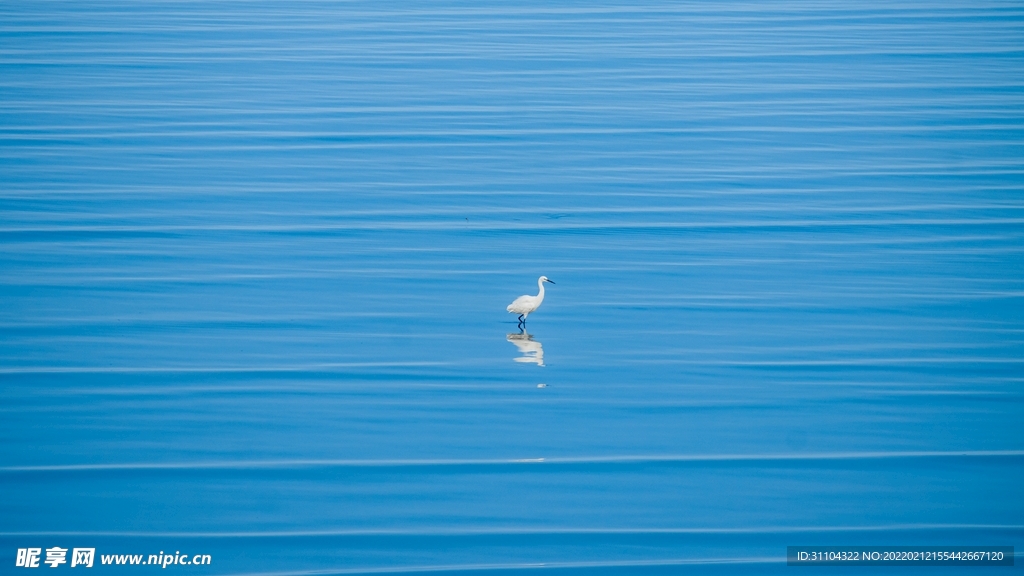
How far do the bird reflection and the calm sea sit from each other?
0.02 m

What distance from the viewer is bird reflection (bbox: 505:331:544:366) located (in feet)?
12.1

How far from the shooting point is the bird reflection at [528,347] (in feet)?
12.1

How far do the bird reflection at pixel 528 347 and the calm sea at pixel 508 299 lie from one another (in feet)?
0.08

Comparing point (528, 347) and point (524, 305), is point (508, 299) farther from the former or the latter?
point (528, 347)

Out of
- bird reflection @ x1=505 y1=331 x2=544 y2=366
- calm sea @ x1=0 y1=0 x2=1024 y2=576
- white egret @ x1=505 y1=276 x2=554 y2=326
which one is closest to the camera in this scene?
calm sea @ x1=0 y1=0 x2=1024 y2=576

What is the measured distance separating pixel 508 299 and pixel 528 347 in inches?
14.6

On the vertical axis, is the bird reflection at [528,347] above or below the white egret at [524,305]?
below

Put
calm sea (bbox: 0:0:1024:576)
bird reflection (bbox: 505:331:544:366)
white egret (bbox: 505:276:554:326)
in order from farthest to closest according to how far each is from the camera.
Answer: white egret (bbox: 505:276:554:326), bird reflection (bbox: 505:331:544:366), calm sea (bbox: 0:0:1024:576)

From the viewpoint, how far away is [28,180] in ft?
17.1

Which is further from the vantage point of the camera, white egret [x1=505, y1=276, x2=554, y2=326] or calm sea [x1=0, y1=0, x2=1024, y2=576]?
white egret [x1=505, y1=276, x2=554, y2=326]

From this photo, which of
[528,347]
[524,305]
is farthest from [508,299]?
[528,347]

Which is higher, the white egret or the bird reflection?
the white egret

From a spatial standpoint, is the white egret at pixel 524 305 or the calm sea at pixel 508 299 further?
the white egret at pixel 524 305

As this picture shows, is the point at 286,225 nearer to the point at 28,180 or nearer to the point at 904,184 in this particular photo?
the point at 28,180
